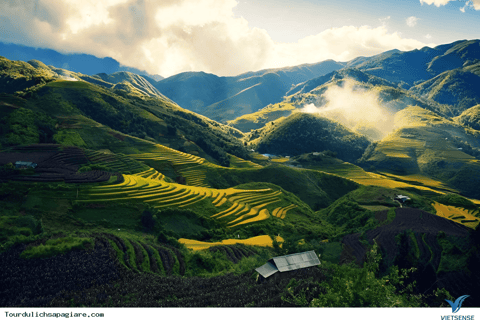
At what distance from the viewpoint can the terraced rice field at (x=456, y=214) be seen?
4395 centimetres

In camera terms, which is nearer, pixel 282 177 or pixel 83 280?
pixel 83 280

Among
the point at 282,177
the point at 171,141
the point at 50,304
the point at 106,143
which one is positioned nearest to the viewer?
the point at 50,304

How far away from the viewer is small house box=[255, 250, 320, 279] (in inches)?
758

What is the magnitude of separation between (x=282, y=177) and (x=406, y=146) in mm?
134045

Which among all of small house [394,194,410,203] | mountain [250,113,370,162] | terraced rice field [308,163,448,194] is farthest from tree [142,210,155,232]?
mountain [250,113,370,162]

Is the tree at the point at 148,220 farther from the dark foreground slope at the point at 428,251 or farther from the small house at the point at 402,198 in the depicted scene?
the small house at the point at 402,198

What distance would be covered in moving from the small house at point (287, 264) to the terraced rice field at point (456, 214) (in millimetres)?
38105

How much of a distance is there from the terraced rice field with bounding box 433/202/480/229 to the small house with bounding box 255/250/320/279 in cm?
3810

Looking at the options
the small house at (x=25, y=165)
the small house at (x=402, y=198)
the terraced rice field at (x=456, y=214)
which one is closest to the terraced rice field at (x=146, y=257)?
the small house at (x=25, y=165)

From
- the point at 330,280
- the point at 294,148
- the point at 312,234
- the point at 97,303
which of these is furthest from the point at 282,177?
the point at 294,148

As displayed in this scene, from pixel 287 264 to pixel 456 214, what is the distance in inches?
1803

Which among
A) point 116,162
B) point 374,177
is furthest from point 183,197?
point 374,177

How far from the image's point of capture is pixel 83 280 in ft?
58.7

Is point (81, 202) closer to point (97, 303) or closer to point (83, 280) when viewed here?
point (83, 280)
